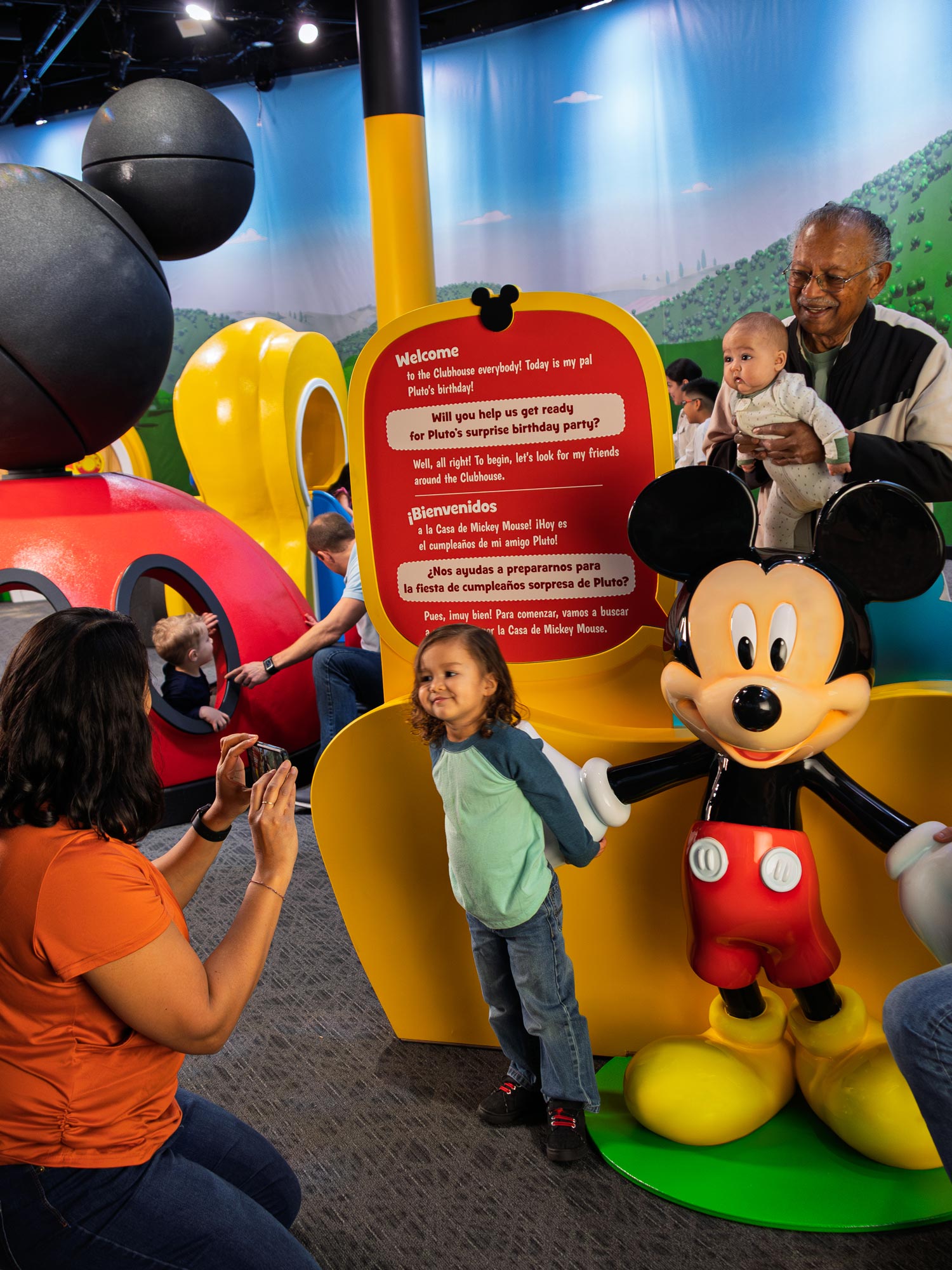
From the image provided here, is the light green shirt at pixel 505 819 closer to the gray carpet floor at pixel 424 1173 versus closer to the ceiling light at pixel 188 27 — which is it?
the gray carpet floor at pixel 424 1173

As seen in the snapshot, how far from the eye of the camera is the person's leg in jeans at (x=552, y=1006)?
1.91 meters

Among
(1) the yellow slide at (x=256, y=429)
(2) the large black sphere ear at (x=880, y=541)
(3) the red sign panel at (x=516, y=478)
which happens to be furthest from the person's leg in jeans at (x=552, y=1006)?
(1) the yellow slide at (x=256, y=429)

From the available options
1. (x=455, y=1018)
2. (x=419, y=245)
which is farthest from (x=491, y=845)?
(x=419, y=245)

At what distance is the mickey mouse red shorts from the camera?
1781 mm

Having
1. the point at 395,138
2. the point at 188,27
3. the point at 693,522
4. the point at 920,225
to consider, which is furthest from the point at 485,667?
the point at 188,27

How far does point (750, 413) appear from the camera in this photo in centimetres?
209

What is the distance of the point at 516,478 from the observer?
2.10m

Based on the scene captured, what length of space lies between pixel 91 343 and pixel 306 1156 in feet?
8.86

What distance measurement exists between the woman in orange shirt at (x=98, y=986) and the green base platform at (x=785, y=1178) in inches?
29.9

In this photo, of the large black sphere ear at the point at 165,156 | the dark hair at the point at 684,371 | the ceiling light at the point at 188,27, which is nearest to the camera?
the large black sphere ear at the point at 165,156

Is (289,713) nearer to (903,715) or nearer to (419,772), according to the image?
(419,772)

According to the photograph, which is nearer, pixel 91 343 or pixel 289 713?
pixel 91 343

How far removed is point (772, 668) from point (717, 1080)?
78 centimetres

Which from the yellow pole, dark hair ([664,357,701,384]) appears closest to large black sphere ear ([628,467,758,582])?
the yellow pole
